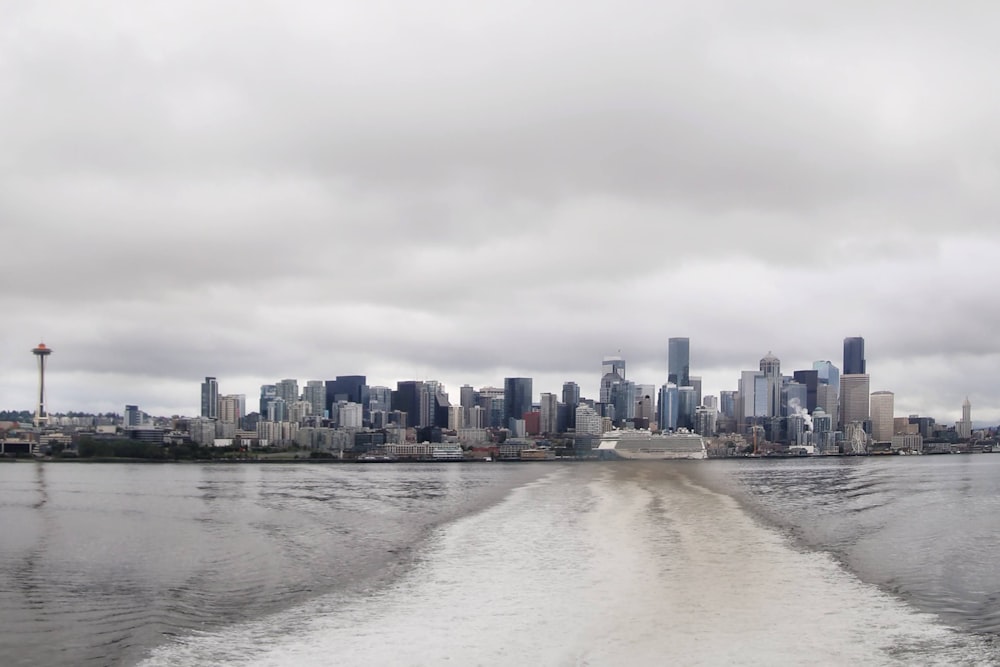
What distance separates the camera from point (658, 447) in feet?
586

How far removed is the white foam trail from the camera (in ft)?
50.2

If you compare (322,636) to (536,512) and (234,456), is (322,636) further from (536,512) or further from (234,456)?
(234,456)

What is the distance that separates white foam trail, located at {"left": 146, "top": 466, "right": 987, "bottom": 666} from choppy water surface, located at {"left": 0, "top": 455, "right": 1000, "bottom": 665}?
0.07m

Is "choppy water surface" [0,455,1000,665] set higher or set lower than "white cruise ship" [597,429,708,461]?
higher

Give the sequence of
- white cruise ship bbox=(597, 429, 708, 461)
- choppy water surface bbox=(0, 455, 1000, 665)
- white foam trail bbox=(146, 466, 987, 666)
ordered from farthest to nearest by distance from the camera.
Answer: white cruise ship bbox=(597, 429, 708, 461) → choppy water surface bbox=(0, 455, 1000, 665) → white foam trail bbox=(146, 466, 987, 666)

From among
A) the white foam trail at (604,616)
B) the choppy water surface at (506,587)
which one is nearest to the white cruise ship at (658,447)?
the choppy water surface at (506,587)

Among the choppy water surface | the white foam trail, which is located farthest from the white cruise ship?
the white foam trail

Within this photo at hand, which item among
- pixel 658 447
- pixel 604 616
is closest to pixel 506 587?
pixel 604 616

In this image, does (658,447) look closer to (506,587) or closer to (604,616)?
(506,587)

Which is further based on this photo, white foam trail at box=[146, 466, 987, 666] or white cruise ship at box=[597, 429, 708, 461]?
white cruise ship at box=[597, 429, 708, 461]

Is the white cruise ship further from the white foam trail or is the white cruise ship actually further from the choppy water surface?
the white foam trail

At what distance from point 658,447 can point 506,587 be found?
161196 millimetres

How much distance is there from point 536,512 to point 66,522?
2103cm

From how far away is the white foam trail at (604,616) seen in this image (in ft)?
50.2
